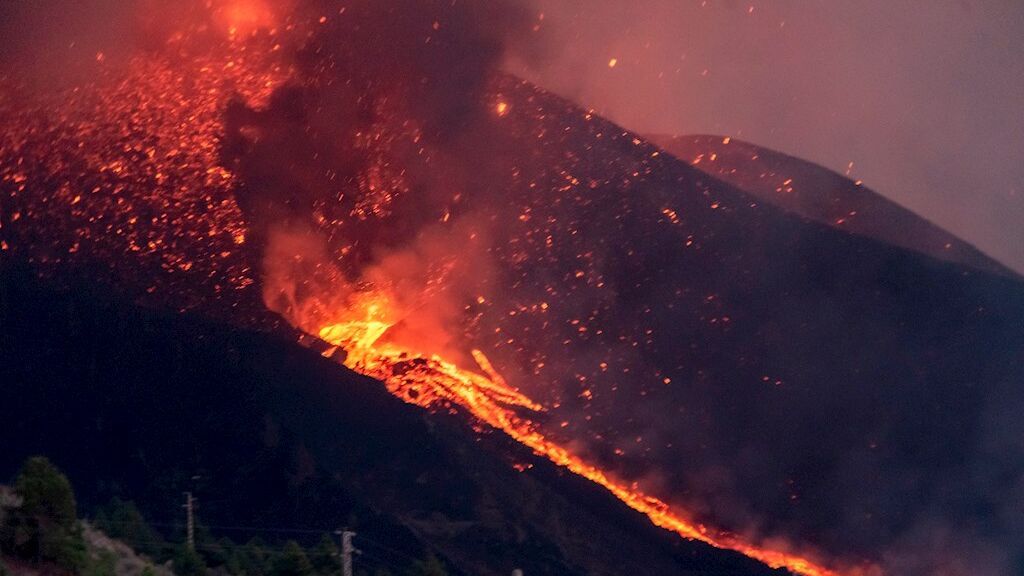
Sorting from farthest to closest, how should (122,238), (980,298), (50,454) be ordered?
(980,298)
(122,238)
(50,454)

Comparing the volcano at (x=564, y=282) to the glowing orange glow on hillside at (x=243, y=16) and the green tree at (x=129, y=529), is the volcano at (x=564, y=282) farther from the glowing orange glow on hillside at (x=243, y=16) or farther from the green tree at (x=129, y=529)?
the green tree at (x=129, y=529)

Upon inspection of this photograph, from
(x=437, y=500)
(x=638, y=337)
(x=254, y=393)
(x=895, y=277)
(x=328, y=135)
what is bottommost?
(x=437, y=500)

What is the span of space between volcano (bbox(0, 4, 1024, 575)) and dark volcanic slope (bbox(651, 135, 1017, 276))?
118 mm

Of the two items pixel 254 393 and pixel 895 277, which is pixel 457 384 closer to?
pixel 254 393

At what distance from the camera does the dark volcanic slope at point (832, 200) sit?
2883 centimetres

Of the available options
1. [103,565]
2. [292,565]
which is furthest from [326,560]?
[103,565]

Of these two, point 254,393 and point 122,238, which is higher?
point 122,238

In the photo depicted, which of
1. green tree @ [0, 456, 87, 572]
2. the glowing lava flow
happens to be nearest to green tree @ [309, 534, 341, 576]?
green tree @ [0, 456, 87, 572]

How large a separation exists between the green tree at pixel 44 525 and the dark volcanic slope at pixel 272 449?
926 cm

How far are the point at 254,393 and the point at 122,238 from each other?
208 inches

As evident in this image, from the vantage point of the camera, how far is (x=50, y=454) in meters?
21.9

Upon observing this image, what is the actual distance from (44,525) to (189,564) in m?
2.66

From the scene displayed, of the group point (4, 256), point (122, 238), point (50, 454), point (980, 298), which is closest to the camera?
point (50, 454)

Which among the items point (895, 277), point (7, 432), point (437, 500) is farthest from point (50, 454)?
point (895, 277)
